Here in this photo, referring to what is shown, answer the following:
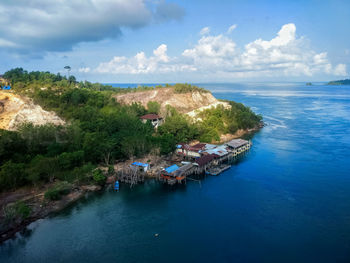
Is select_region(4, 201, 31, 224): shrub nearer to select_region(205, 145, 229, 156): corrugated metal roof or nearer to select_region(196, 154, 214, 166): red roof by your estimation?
select_region(196, 154, 214, 166): red roof

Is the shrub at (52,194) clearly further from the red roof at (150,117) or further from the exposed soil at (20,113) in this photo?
the red roof at (150,117)

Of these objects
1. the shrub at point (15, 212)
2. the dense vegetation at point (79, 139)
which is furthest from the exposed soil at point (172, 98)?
the shrub at point (15, 212)

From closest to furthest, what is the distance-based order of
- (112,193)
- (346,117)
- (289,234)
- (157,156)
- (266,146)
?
(289,234), (112,193), (157,156), (266,146), (346,117)

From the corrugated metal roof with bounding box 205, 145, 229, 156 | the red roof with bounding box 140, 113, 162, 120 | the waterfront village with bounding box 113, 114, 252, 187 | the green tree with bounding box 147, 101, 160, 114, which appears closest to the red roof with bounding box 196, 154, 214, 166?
the waterfront village with bounding box 113, 114, 252, 187

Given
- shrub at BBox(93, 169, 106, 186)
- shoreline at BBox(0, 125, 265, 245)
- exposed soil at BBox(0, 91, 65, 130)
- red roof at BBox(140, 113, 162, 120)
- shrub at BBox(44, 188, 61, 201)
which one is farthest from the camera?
red roof at BBox(140, 113, 162, 120)

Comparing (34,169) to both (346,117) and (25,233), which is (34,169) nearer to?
(25,233)

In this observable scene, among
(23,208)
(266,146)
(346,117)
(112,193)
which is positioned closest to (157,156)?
(112,193)

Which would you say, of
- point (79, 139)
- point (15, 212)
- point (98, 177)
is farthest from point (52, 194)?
point (79, 139)
